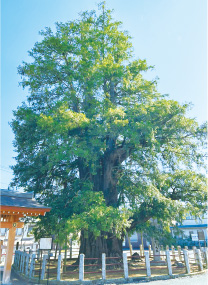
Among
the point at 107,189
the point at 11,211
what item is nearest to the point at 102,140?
the point at 107,189

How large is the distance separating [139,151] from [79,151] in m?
3.38

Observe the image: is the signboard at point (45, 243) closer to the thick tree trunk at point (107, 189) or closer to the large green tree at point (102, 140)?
the large green tree at point (102, 140)

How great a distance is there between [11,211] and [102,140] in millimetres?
5509

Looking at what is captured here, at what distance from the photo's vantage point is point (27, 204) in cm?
817

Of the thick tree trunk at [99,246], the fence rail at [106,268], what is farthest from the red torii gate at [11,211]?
the thick tree trunk at [99,246]

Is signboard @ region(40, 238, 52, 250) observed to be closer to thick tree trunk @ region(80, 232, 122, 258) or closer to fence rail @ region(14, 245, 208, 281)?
fence rail @ region(14, 245, 208, 281)

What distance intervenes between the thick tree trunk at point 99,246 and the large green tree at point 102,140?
46 millimetres

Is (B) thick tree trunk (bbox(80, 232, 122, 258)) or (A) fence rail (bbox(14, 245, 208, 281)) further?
(B) thick tree trunk (bbox(80, 232, 122, 258))

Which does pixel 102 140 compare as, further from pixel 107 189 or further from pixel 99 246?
pixel 99 246

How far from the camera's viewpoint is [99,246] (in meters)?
10.4

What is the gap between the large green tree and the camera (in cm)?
927

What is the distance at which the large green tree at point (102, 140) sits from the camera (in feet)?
30.4

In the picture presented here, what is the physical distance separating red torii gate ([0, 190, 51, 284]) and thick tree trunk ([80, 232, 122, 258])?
3.56 m

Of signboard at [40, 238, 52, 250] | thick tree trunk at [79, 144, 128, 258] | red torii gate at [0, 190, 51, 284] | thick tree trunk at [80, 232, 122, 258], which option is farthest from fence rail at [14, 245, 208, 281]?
red torii gate at [0, 190, 51, 284]
